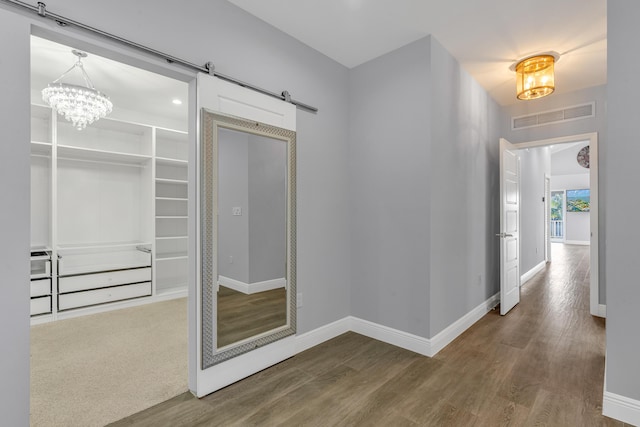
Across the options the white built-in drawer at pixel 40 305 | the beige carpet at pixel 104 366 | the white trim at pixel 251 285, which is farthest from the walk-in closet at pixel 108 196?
the white trim at pixel 251 285

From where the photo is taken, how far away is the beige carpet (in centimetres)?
193

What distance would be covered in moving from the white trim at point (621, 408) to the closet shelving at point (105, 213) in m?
4.66

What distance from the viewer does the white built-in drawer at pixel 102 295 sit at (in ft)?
11.6

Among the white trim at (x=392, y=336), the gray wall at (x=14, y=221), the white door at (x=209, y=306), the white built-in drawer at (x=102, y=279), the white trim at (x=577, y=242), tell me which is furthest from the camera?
the white trim at (x=577, y=242)

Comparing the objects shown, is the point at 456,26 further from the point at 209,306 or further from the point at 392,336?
the point at 209,306

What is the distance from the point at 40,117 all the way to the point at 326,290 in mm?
3969

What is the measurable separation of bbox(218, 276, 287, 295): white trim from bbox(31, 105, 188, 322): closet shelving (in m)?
2.48

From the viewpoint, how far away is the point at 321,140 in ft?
9.70

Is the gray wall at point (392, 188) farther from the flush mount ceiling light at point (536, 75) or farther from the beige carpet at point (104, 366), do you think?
the beige carpet at point (104, 366)

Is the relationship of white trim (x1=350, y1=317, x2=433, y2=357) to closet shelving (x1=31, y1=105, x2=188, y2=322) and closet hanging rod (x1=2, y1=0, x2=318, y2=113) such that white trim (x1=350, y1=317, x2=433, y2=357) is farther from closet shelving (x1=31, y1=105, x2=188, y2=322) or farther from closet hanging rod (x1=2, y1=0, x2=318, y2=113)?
closet shelving (x1=31, y1=105, x2=188, y2=322)

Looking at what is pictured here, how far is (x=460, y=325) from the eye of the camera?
3.14 metres

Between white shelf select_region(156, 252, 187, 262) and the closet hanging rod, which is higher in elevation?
the closet hanging rod

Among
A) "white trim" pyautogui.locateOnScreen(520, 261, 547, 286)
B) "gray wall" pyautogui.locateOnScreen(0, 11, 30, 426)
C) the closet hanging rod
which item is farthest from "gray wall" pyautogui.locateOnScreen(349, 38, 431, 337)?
"white trim" pyautogui.locateOnScreen(520, 261, 547, 286)

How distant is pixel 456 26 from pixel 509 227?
2.54m
